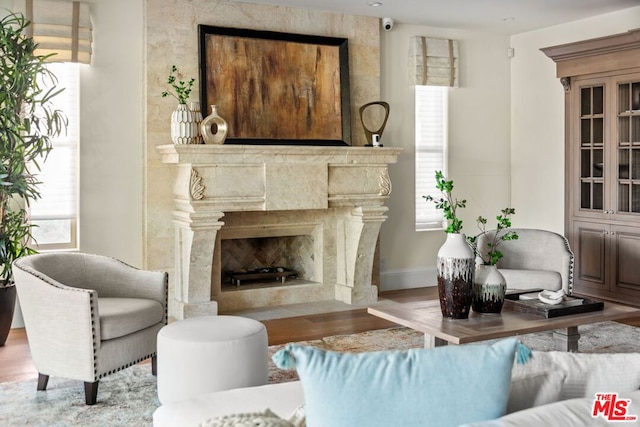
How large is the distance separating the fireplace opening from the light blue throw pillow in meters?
4.64

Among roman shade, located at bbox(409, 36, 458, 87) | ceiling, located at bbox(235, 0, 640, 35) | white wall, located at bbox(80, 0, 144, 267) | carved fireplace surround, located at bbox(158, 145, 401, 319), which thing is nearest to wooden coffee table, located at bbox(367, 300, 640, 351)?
carved fireplace surround, located at bbox(158, 145, 401, 319)

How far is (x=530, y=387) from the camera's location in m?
1.72

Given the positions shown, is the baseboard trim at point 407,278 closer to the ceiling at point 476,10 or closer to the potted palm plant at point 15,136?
the ceiling at point 476,10

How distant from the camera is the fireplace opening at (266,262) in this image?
20.7 ft

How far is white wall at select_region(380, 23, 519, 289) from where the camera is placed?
22.7 feet

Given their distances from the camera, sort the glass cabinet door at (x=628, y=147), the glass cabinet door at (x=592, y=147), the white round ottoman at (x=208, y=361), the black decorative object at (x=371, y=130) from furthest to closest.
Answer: the black decorative object at (x=371, y=130)
the glass cabinet door at (x=592, y=147)
the glass cabinet door at (x=628, y=147)
the white round ottoman at (x=208, y=361)

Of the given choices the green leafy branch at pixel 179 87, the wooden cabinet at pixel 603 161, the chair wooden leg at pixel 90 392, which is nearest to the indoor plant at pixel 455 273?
the chair wooden leg at pixel 90 392

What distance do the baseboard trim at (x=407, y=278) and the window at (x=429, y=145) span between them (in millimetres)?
439

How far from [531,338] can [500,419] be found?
3.69m

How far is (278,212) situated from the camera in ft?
20.6

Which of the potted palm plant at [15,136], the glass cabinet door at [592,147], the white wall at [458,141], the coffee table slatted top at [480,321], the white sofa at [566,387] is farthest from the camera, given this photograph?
the white wall at [458,141]

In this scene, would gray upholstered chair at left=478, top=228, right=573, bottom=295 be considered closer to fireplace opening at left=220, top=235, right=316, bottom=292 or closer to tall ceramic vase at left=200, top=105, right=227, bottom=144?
fireplace opening at left=220, top=235, right=316, bottom=292
